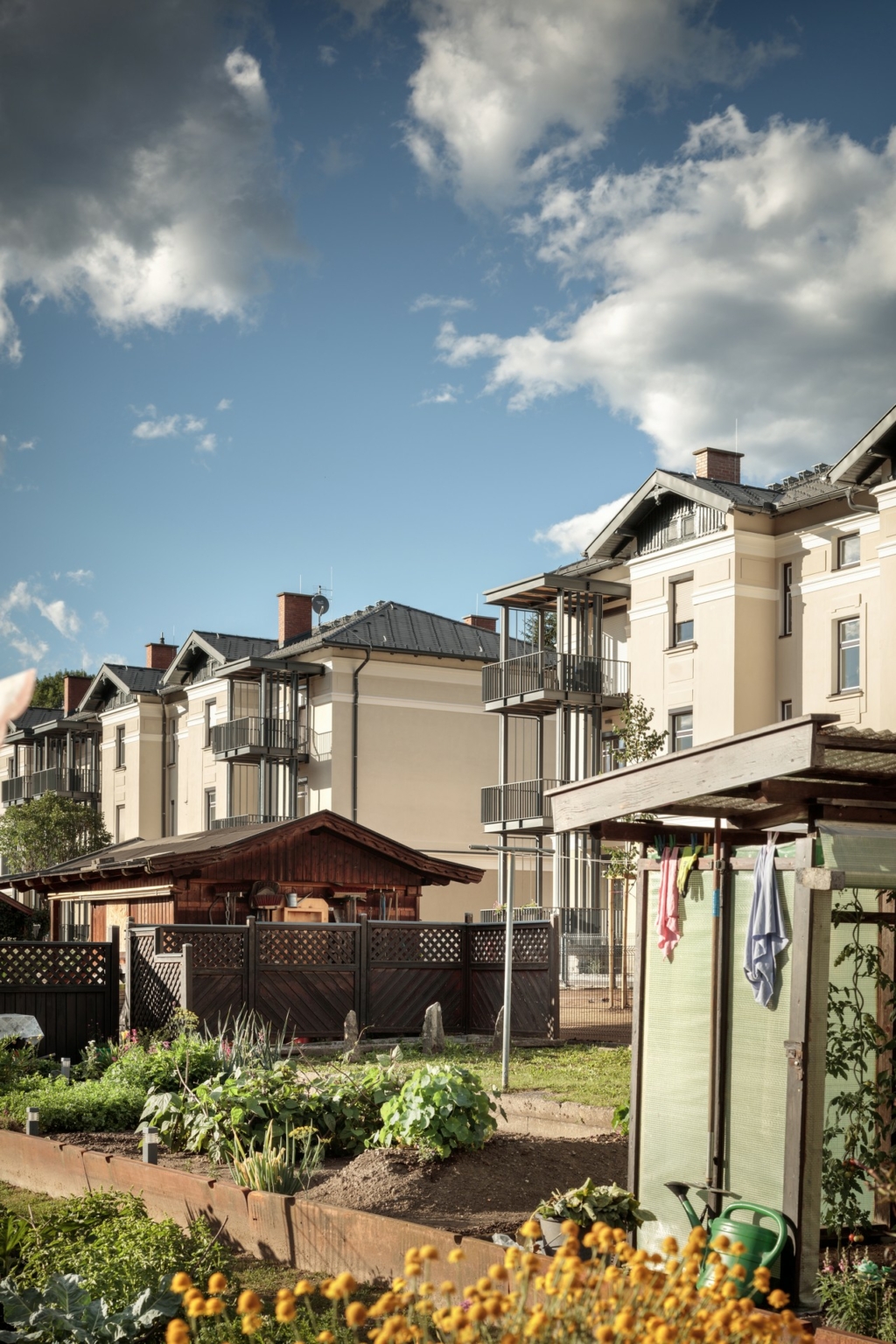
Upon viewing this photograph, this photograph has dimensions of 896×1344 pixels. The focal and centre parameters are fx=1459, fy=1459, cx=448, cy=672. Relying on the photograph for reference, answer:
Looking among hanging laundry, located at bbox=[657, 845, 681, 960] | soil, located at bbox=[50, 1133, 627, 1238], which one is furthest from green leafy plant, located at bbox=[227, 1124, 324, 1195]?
hanging laundry, located at bbox=[657, 845, 681, 960]

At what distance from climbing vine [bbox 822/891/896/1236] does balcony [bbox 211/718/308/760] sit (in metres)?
38.8

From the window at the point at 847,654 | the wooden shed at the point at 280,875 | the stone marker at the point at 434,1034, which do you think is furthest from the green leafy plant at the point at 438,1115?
the window at the point at 847,654

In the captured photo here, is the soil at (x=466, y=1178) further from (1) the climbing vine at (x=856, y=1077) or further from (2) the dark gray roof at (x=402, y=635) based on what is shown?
(2) the dark gray roof at (x=402, y=635)

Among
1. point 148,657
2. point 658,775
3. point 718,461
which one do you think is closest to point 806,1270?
point 658,775

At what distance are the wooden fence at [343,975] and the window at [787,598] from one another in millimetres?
15009

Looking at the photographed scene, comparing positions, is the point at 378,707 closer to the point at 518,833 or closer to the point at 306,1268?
the point at 518,833

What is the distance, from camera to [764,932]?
6.73 meters

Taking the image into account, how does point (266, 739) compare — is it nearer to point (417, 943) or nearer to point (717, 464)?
point (717, 464)

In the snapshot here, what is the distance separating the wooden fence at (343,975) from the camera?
19453 millimetres

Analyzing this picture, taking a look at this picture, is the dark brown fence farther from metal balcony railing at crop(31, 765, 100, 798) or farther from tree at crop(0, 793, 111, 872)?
metal balcony railing at crop(31, 765, 100, 798)

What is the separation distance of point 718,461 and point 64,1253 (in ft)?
110

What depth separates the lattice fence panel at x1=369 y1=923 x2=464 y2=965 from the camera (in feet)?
68.9

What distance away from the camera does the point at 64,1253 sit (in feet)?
22.7

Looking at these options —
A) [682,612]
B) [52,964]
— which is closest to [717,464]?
[682,612]
